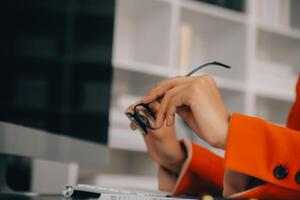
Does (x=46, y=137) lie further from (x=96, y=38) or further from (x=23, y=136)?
(x=96, y=38)

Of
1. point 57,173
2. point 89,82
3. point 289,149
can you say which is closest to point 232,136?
point 289,149

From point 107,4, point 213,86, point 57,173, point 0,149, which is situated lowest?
point 57,173

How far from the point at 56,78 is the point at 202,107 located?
316mm

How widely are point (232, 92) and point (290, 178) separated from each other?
71.1 inches

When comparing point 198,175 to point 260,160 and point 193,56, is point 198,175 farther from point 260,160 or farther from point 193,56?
point 193,56

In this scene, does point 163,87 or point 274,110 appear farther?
point 274,110

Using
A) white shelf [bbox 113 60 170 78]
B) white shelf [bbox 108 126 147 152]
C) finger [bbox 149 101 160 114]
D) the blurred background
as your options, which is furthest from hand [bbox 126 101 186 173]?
white shelf [bbox 113 60 170 78]

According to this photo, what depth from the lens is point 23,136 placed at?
80cm

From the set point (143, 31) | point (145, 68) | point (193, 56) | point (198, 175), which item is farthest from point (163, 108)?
point (193, 56)

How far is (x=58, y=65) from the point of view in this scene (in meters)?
0.89

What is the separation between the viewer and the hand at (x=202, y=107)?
664mm

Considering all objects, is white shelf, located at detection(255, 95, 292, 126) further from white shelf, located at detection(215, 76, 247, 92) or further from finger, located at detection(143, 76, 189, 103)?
finger, located at detection(143, 76, 189, 103)

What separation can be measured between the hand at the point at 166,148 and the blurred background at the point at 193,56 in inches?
32.4

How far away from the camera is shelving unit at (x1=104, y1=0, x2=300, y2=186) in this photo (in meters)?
2.16
